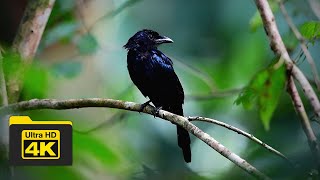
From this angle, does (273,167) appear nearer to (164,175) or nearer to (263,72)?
(263,72)

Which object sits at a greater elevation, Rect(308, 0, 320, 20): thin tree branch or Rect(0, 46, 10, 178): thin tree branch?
Rect(308, 0, 320, 20): thin tree branch

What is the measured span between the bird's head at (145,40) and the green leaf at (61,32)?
17cm

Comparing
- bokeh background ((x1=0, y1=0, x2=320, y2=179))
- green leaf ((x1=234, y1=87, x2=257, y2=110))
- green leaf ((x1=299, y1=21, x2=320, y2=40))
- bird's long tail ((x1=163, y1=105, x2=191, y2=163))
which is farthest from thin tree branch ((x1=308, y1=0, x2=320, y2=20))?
bird's long tail ((x1=163, y1=105, x2=191, y2=163))

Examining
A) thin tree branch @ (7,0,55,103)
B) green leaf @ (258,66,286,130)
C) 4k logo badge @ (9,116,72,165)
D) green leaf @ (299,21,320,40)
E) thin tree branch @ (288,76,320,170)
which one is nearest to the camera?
green leaf @ (258,66,286,130)

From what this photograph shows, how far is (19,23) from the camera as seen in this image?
1.92 m

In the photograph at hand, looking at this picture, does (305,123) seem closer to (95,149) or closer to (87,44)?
(95,149)

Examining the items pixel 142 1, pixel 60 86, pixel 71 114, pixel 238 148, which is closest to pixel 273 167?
pixel 238 148

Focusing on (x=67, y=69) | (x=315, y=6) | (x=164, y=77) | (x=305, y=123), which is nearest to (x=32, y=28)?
(x=67, y=69)

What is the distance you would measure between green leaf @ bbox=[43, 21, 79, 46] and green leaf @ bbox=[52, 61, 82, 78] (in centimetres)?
10

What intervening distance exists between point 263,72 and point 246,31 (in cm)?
109

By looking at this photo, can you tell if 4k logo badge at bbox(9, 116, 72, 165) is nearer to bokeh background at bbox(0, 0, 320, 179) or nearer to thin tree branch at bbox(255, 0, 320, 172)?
bokeh background at bbox(0, 0, 320, 179)

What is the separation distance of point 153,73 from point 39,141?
0.45 m

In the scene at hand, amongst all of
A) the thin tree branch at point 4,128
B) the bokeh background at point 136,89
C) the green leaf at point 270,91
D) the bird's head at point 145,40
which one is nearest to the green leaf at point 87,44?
the bokeh background at point 136,89

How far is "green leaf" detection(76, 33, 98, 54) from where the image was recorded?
198 centimetres
